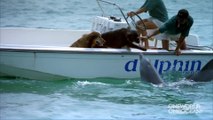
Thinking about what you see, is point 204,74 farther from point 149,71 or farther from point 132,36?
point 132,36

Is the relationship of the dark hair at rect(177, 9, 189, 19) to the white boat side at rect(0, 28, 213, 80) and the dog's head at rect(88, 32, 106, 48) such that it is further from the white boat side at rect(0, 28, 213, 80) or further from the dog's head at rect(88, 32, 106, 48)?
the dog's head at rect(88, 32, 106, 48)

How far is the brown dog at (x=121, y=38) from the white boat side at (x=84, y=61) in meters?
0.17

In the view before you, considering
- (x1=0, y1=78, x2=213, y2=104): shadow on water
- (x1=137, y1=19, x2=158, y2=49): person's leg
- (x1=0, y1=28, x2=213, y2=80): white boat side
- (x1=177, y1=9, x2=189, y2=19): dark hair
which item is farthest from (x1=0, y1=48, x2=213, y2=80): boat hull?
(x1=177, y1=9, x2=189, y2=19): dark hair

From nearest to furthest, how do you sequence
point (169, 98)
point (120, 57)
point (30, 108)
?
1. point (30, 108)
2. point (169, 98)
3. point (120, 57)

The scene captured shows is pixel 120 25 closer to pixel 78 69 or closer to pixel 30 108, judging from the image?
pixel 78 69

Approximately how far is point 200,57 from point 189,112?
89.3 inches

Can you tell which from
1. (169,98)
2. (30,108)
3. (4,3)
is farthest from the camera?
(4,3)

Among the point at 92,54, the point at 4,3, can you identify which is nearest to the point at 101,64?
the point at 92,54

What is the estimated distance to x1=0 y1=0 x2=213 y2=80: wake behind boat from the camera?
1052 centimetres

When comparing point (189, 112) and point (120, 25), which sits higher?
point (120, 25)

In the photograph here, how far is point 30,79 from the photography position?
427 inches

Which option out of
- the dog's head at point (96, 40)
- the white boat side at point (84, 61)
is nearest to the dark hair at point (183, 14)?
the white boat side at point (84, 61)

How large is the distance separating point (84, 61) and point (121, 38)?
836mm

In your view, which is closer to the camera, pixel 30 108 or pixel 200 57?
pixel 30 108
